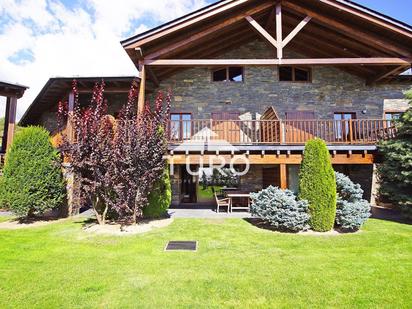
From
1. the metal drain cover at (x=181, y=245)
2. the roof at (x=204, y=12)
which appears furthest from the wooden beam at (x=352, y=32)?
the metal drain cover at (x=181, y=245)

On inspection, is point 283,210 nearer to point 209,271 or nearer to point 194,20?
point 209,271

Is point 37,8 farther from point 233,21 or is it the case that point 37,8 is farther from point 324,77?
point 324,77

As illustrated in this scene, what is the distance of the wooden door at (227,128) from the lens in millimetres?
9953

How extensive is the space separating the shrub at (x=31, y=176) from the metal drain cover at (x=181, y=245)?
4.73 metres

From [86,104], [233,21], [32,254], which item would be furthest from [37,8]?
[32,254]

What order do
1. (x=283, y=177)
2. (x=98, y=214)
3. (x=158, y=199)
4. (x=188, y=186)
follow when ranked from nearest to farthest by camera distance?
(x=98, y=214) → (x=158, y=199) → (x=283, y=177) → (x=188, y=186)

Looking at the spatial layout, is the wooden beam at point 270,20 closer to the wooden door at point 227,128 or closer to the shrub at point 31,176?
the wooden door at point 227,128

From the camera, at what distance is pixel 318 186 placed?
22.4ft

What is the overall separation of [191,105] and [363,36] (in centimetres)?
747

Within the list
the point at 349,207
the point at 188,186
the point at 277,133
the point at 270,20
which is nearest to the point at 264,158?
the point at 277,133

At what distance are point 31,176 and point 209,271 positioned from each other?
6603 millimetres

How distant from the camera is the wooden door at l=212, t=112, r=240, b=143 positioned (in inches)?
392

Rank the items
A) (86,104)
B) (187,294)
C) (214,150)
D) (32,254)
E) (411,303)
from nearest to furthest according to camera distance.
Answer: (411,303) → (187,294) → (32,254) → (214,150) → (86,104)

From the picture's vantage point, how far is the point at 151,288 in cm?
356
